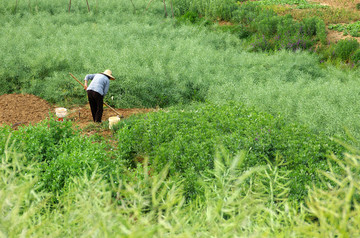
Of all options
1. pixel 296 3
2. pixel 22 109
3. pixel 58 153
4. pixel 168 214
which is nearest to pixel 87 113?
pixel 22 109

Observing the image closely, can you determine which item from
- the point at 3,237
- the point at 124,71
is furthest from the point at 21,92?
the point at 3,237

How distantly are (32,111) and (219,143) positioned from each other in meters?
4.37

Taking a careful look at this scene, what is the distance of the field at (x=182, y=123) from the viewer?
4.98ft

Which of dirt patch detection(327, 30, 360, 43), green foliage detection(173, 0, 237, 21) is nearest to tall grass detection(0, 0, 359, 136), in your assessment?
dirt patch detection(327, 30, 360, 43)

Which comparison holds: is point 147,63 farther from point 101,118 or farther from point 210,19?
point 210,19

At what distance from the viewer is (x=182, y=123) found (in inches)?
213

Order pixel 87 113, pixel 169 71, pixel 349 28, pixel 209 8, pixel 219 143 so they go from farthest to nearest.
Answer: pixel 209 8
pixel 349 28
pixel 169 71
pixel 87 113
pixel 219 143

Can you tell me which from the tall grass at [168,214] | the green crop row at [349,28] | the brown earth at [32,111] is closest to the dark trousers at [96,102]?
the brown earth at [32,111]

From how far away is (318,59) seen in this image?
1075 centimetres

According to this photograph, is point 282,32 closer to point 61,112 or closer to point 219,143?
point 61,112

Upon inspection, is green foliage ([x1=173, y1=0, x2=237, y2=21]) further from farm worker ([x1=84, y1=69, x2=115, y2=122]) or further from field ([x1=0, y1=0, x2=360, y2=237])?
farm worker ([x1=84, y1=69, x2=115, y2=122])

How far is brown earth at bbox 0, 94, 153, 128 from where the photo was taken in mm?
6750

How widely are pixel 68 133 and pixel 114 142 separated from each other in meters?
0.86

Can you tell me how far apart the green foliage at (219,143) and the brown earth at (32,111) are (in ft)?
6.07
